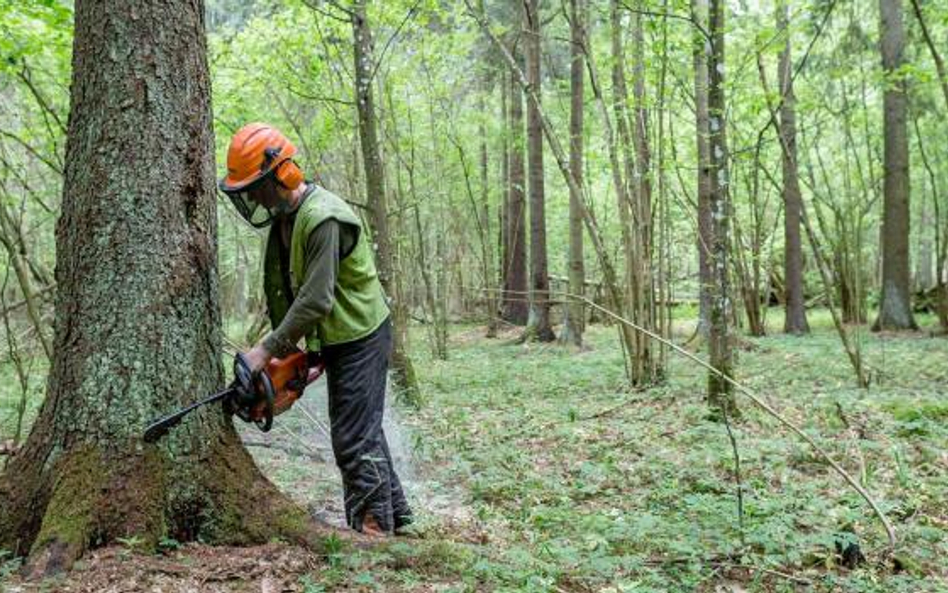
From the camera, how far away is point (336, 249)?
341 cm

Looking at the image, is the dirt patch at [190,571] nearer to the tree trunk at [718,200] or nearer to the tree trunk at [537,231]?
the tree trunk at [718,200]

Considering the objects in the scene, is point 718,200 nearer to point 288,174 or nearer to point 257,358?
point 288,174

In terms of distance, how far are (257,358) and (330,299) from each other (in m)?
0.40

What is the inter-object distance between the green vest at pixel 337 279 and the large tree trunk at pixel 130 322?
0.45 m

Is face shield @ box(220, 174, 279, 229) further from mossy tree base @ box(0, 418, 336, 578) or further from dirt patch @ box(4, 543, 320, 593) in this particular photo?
dirt patch @ box(4, 543, 320, 593)

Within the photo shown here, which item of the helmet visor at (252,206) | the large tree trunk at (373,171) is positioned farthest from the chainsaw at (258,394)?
the large tree trunk at (373,171)

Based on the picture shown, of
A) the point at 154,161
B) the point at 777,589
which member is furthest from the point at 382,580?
the point at 154,161

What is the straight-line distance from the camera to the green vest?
3.44 meters

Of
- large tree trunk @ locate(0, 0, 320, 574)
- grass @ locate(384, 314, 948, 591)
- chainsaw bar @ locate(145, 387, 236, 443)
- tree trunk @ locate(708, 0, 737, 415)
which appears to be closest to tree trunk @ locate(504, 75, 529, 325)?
grass @ locate(384, 314, 948, 591)

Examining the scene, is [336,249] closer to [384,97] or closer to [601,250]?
[601,250]

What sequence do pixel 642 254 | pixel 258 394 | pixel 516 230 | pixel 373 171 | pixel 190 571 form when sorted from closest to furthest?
pixel 190 571, pixel 258 394, pixel 373 171, pixel 642 254, pixel 516 230

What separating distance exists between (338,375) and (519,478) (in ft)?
6.58

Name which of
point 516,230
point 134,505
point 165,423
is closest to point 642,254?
point 165,423

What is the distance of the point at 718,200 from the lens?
20.7 feet
